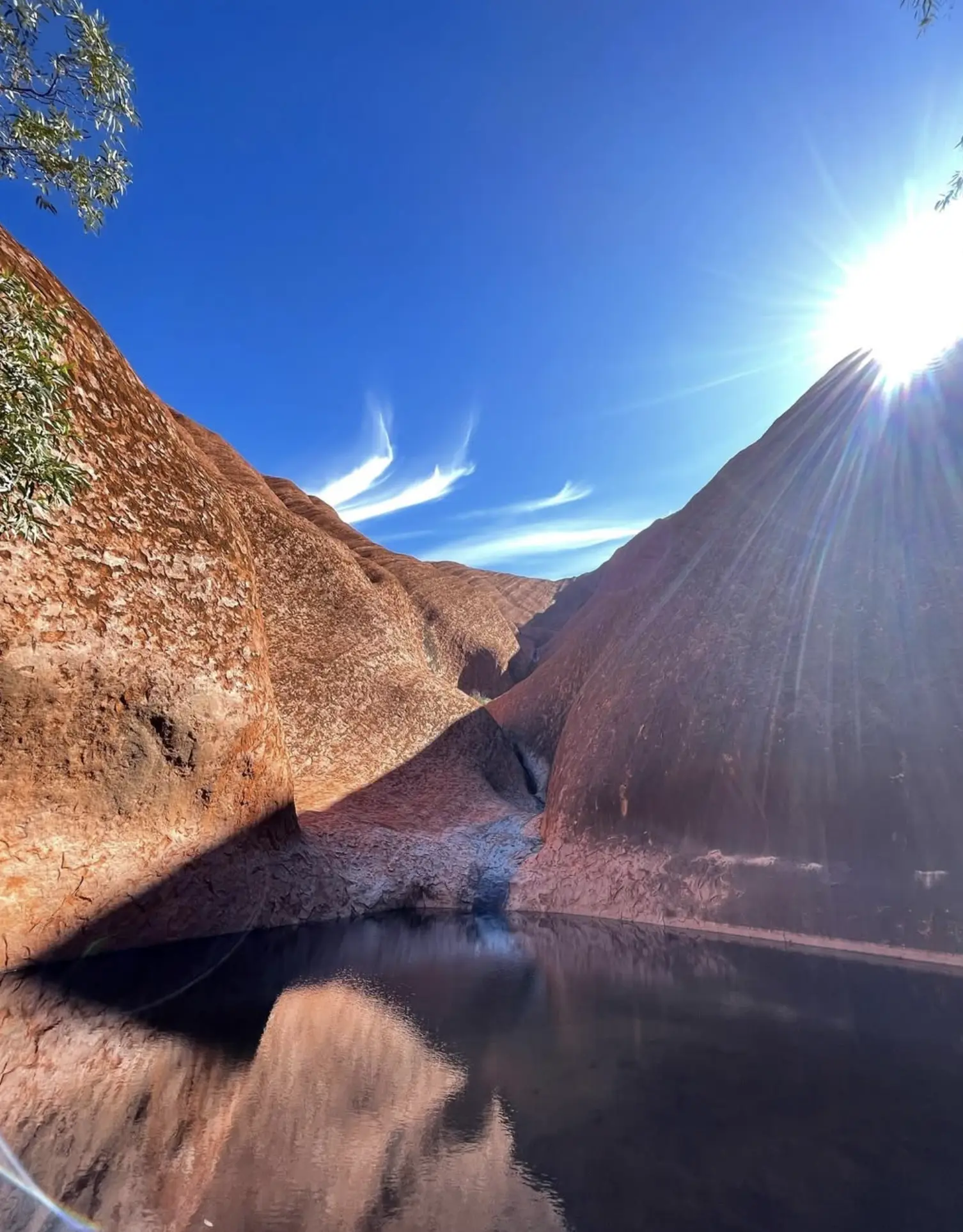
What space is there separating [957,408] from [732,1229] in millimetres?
19227

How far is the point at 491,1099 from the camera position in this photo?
20.5ft

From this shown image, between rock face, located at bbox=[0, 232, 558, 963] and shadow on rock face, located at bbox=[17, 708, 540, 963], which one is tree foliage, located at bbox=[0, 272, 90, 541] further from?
shadow on rock face, located at bbox=[17, 708, 540, 963]

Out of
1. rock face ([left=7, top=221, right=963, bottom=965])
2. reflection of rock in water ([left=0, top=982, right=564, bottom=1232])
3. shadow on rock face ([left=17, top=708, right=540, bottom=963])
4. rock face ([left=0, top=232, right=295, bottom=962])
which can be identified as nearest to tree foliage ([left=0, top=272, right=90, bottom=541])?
rock face ([left=7, top=221, right=963, bottom=965])

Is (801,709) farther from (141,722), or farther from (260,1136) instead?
(141,722)

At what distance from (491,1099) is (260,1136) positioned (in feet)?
7.13

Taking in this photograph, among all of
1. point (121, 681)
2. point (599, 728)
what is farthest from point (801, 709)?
point (121, 681)

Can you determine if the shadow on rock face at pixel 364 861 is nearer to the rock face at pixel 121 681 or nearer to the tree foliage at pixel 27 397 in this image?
the rock face at pixel 121 681

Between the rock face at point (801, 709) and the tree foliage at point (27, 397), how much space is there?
14.9 metres

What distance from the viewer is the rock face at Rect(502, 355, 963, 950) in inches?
501

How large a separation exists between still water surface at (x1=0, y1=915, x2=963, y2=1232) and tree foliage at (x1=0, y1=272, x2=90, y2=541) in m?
6.20

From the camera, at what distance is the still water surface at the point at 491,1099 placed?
454 centimetres

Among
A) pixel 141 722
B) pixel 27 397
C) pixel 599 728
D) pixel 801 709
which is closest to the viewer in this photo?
pixel 27 397

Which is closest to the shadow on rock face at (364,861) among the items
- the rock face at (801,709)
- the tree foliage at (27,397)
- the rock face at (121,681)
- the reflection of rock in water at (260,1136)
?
the rock face at (121,681)

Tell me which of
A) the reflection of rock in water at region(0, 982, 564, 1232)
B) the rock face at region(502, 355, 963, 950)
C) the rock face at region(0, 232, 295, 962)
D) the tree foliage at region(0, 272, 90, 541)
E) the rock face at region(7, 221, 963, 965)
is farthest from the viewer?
the rock face at region(502, 355, 963, 950)
